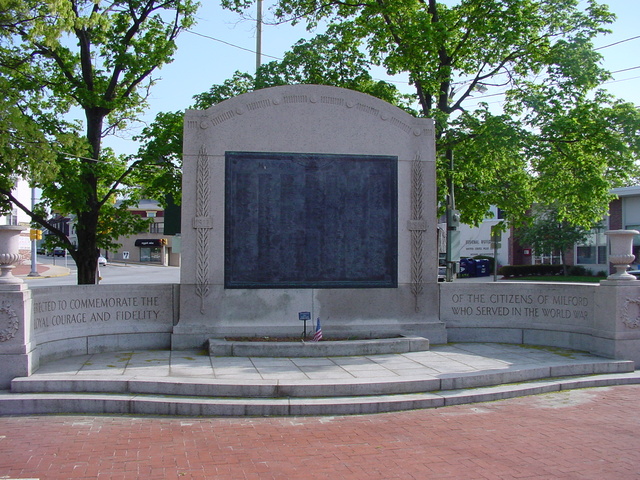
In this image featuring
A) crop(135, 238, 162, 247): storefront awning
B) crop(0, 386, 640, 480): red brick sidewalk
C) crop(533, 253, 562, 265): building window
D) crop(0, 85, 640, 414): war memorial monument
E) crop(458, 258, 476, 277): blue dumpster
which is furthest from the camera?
crop(135, 238, 162, 247): storefront awning

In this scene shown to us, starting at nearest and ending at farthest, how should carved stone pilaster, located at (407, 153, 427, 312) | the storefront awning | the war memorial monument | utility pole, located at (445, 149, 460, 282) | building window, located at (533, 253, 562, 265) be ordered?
the war memorial monument
carved stone pilaster, located at (407, 153, 427, 312)
utility pole, located at (445, 149, 460, 282)
building window, located at (533, 253, 562, 265)
the storefront awning

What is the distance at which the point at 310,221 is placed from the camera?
12.5m

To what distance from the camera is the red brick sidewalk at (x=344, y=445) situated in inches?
240

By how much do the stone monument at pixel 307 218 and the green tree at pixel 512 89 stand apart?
5.41 m

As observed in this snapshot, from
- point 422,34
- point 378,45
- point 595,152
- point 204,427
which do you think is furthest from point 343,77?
point 204,427

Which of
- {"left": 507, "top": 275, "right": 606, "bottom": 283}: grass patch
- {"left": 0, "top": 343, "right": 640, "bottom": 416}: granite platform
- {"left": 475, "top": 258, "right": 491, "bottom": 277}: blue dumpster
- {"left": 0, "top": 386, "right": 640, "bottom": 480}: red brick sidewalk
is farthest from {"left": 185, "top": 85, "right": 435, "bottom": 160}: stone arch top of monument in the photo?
{"left": 475, "top": 258, "right": 491, "bottom": 277}: blue dumpster

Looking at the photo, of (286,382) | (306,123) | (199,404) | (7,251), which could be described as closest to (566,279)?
(306,123)

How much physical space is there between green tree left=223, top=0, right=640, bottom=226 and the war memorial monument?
5512 mm

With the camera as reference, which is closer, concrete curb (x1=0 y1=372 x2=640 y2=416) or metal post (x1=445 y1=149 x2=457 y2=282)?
concrete curb (x1=0 y1=372 x2=640 y2=416)

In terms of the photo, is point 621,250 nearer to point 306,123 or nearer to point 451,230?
point 306,123

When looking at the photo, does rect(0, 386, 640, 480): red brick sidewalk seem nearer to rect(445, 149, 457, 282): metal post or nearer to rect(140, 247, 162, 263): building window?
rect(445, 149, 457, 282): metal post

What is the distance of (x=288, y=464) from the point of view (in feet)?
20.9

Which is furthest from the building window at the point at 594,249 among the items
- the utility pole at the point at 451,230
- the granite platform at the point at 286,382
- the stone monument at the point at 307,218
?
the granite platform at the point at 286,382

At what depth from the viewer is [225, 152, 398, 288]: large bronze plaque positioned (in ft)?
40.1
